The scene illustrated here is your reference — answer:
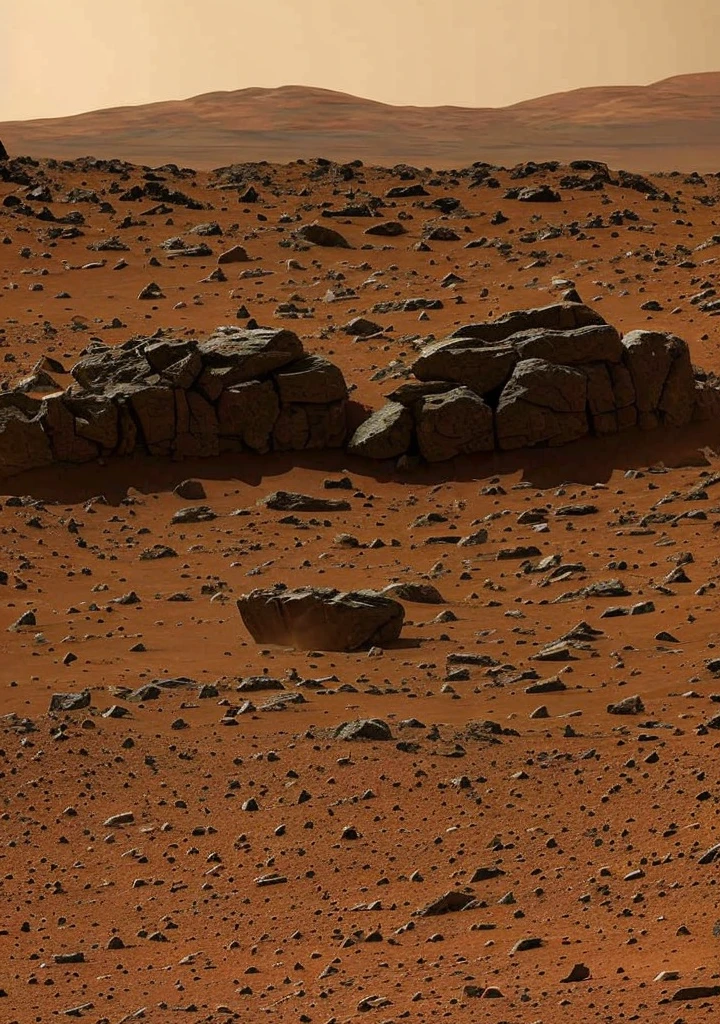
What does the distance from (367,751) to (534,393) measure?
10.3m

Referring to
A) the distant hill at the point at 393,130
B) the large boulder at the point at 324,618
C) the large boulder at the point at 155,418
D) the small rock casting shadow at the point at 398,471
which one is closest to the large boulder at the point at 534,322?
the small rock casting shadow at the point at 398,471

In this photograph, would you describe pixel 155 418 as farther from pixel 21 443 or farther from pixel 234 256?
pixel 234 256

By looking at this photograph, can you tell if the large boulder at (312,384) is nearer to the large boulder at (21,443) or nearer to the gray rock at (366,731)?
the large boulder at (21,443)

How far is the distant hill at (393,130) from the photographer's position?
267ft

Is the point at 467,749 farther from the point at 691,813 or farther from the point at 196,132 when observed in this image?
the point at 196,132

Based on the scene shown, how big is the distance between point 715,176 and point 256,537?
90.7 ft

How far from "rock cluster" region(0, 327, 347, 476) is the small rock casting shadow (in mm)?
176

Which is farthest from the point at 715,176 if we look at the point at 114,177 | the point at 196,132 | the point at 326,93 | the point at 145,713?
the point at 326,93

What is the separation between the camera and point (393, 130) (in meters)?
97.7

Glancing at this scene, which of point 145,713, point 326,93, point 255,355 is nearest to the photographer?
point 145,713

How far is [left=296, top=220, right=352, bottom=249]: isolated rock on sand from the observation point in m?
33.3

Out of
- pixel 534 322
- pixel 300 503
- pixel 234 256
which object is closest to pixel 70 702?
pixel 300 503

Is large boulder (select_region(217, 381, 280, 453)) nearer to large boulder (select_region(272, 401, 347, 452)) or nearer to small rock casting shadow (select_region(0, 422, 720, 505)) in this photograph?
large boulder (select_region(272, 401, 347, 452))

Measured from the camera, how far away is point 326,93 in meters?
113
